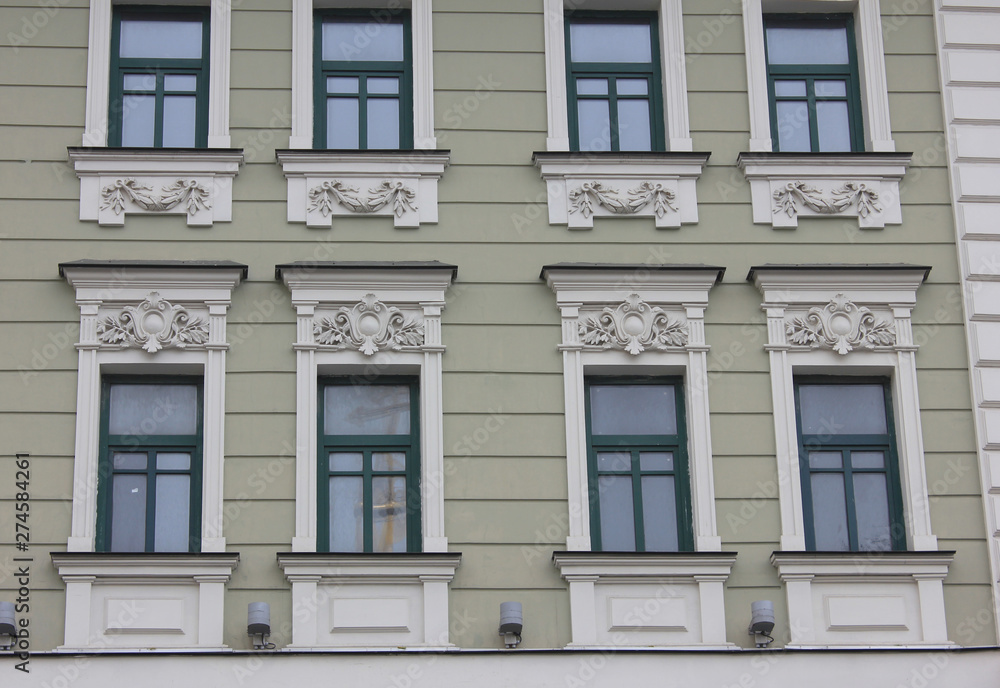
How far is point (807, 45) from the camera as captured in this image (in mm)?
16891

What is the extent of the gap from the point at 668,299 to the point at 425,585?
3427 millimetres

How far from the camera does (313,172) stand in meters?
15.9

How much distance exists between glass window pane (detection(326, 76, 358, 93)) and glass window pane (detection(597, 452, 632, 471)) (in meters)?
4.29

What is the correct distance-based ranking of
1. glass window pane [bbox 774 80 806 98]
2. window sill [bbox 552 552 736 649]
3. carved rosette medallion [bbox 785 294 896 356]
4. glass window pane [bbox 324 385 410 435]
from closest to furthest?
1. window sill [bbox 552 552 736 649]
2. glass window pane [bbox 324 385 410 435]
3. carved rosette medallion [bbox 785 294 896 356]
4. glass window pane [bbox 774 80 806 98]

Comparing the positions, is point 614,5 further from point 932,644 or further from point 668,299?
point 932,644

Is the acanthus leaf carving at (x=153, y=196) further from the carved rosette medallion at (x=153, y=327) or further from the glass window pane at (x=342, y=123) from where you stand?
the glass window pane at (x=342, y=123)

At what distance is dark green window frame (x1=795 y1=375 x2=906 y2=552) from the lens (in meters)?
15.1

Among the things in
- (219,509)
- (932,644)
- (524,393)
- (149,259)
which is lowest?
(932,644)

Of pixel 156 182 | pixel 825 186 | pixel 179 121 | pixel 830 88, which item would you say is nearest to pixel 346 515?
pixel 156 182

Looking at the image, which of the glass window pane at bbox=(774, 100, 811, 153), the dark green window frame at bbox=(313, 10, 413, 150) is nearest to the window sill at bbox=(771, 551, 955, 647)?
the glass window pane at bbox=(774, 100, 811, 153)

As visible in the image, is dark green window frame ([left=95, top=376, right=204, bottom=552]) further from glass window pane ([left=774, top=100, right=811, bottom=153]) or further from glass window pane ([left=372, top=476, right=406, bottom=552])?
glass window pane ([left=774, top=100, right=811, bottom=153])

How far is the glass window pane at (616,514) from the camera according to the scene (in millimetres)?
15000

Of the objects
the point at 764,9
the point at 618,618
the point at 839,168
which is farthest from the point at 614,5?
the point at 618,618

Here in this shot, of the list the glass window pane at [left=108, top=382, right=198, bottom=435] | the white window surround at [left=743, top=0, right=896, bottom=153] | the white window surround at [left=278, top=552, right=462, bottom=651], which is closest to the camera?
the white window surround at [left=278, top=552, right=462, bottom=651]
